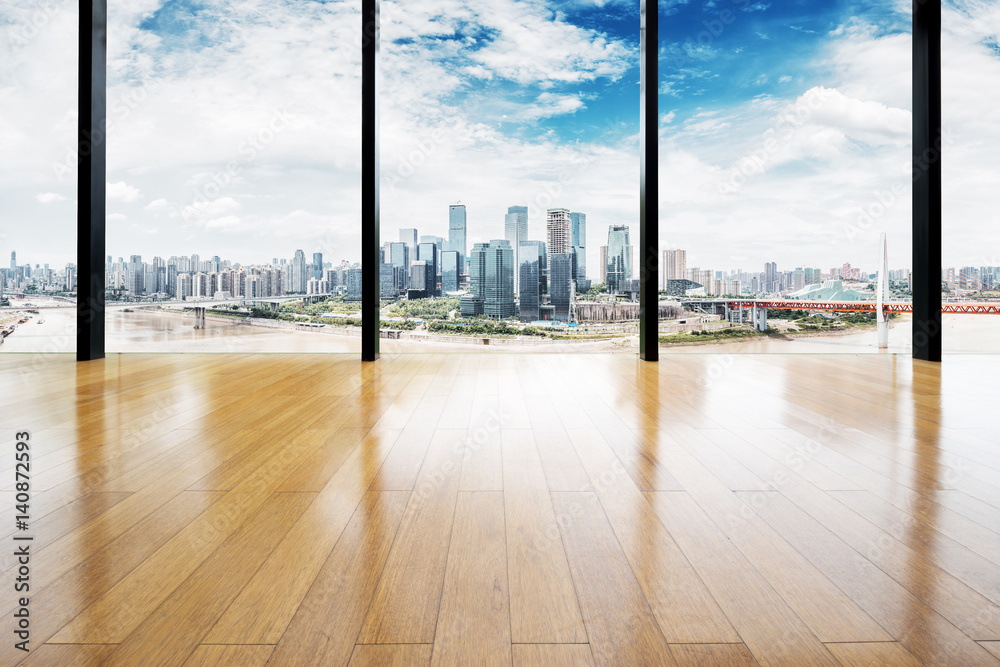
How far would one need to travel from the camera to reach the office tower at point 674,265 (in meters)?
4.25

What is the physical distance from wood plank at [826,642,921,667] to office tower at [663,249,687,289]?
358 cm

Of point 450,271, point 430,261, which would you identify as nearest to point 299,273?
point 430,261

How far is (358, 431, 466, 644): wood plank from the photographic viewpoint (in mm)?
830

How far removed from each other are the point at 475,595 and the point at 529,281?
3697 millimetres

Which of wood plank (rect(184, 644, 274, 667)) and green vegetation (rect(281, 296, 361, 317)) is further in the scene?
green vegetation (rect(281, 296, 361, 317))

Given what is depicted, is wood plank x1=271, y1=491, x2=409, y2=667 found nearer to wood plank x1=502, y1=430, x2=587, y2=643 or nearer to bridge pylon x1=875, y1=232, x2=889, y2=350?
wood plank x1=502, y1=430, x2=587, y2=643

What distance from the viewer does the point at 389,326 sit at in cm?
444

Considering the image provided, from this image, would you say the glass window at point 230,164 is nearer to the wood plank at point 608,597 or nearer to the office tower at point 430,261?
the office tower at point 430,261

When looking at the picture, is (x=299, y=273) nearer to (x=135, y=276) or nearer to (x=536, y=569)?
(x=135, y=276)

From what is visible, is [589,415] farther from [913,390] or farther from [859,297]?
[859,297]

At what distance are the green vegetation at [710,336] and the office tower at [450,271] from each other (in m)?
1.66

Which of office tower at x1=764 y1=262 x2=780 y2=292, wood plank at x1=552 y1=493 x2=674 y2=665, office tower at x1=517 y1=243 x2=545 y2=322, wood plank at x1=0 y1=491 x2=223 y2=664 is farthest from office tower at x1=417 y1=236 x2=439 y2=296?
wood plank at x1=552 y1=493 x2=674 y2=665

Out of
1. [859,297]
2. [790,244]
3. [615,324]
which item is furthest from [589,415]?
[859,297]

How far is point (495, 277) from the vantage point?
455cm
